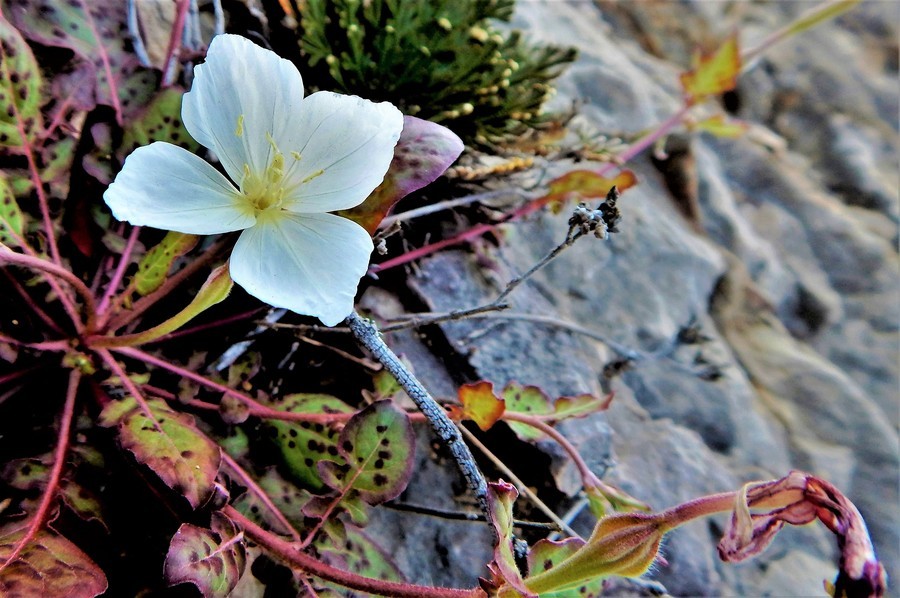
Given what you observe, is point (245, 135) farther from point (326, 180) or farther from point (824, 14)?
point (824, 14)

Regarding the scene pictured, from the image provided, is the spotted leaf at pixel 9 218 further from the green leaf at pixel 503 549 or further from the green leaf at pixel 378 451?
the green leaf at pixel 503 549

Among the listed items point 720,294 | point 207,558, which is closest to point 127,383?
point 207,558

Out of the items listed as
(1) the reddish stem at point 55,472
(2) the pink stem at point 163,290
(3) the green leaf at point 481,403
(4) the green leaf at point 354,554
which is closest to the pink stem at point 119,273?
(2) the pink stem at point 163,290

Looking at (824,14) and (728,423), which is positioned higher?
(824,14)

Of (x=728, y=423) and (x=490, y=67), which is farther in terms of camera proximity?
(x=728, y=423)

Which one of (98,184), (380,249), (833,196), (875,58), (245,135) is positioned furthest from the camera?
(875,58)

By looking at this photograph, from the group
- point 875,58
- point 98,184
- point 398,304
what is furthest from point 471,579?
point 875,58

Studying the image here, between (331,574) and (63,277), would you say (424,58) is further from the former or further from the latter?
(331,574)
